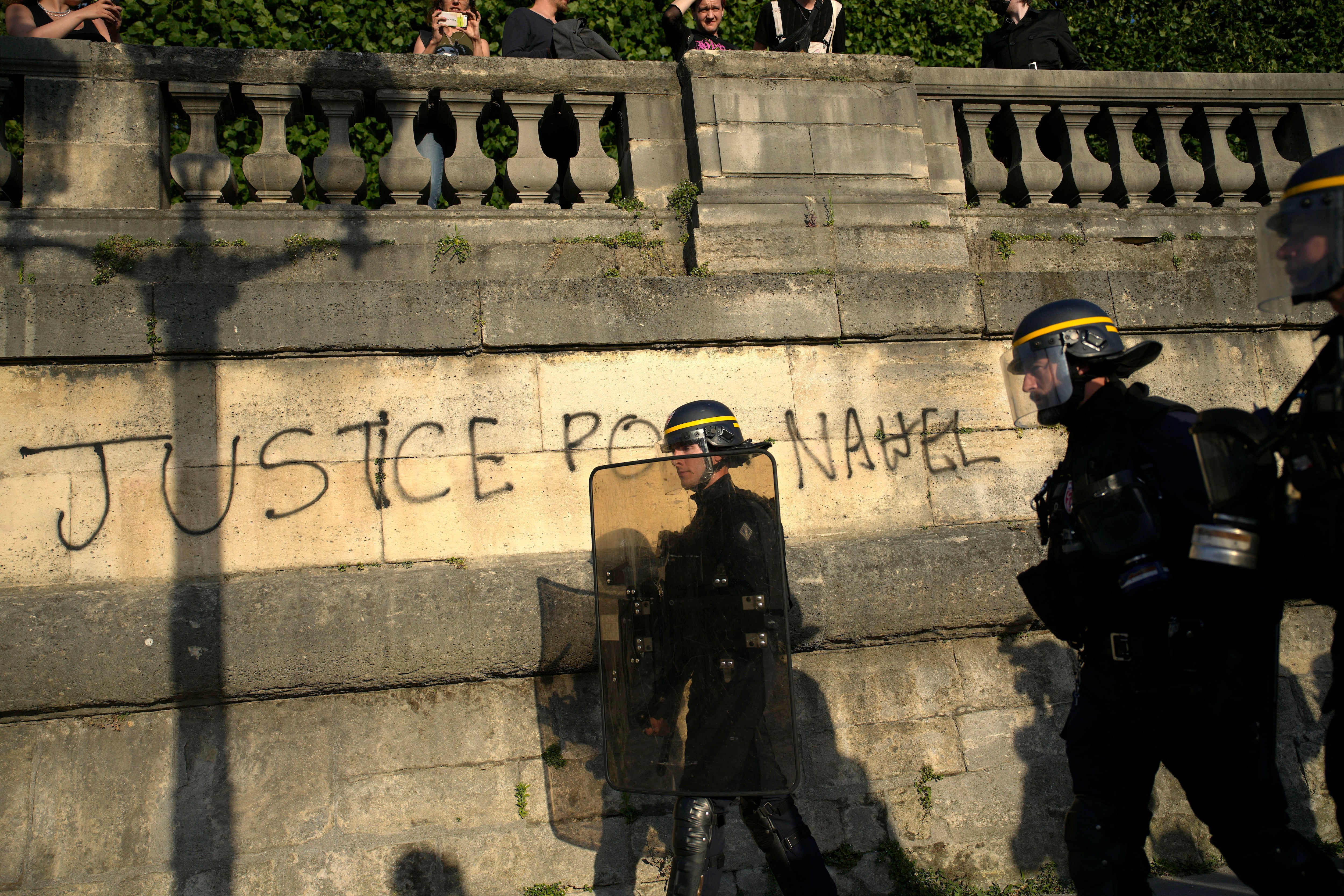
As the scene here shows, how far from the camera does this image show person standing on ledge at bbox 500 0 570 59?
544 centimetres

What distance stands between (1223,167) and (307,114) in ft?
17.4

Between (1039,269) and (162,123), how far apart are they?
469cm

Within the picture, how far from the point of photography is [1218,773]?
8.38 feet

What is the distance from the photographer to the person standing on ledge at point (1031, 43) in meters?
6.04

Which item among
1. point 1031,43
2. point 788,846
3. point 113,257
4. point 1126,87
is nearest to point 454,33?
point 113,257

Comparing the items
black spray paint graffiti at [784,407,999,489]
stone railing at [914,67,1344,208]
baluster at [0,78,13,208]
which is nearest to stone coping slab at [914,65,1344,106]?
stone railing at [914,67,1344,208]

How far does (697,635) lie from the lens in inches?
129

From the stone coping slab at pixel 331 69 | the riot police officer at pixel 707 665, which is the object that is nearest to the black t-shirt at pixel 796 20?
the stone coping slab at pixel 331 69

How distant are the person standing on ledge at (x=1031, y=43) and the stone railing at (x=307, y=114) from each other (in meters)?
2.52

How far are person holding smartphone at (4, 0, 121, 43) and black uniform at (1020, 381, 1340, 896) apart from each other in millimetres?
5020

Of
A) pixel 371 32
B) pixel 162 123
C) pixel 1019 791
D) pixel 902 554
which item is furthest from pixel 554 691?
pixel 371 32

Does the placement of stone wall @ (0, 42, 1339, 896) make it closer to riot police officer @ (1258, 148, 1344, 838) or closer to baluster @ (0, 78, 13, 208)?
baluster @ (0, 78, 13, 208)

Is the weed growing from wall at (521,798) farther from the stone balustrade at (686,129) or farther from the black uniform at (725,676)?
the stone balustrade at (686,129)

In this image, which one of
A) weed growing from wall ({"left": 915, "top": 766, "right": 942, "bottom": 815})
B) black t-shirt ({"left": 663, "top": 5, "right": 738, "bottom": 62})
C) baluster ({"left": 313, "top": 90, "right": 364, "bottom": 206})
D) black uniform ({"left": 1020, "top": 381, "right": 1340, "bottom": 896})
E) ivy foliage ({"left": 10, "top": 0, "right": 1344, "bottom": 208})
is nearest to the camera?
black uniform ({"left": 1020, "top": 381, "right": 1340, "bottom": 896})
